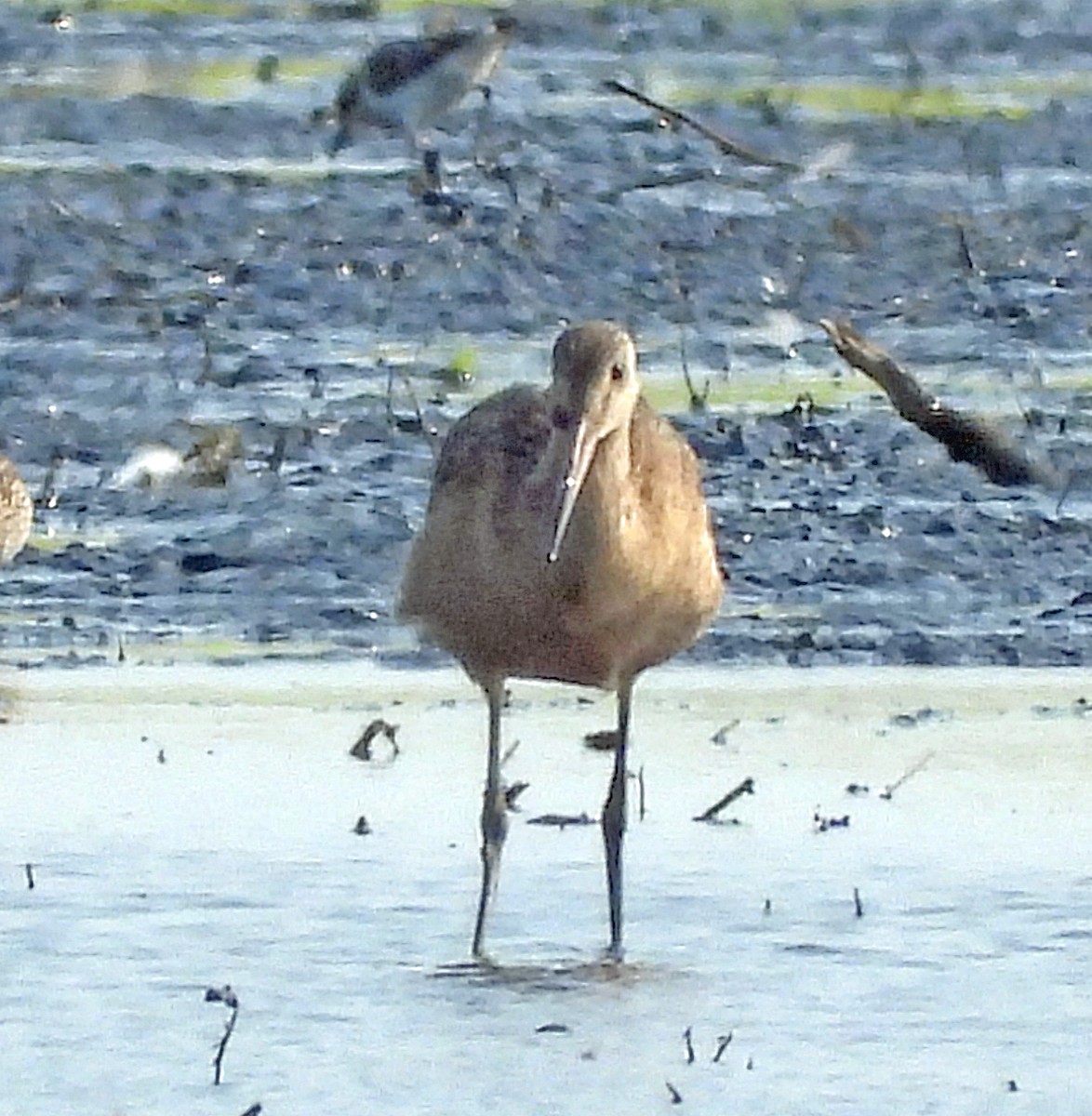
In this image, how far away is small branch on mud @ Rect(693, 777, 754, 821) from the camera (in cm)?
882

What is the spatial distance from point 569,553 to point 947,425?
11.7ft

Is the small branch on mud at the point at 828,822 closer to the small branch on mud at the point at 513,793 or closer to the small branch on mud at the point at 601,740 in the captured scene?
the small branch on mud at the point at 513,793

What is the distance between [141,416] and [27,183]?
363cm

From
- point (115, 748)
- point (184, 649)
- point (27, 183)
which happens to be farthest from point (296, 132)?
point (115, 748)

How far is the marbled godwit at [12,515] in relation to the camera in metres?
11.4

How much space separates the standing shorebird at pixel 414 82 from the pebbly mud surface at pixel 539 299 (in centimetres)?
27

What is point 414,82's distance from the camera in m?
16.0

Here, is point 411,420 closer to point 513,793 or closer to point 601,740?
point 601,740

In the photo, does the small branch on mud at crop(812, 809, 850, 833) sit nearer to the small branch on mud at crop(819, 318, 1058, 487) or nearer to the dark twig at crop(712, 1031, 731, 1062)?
the dark twig at crop(712, 1031, 731, 1062)

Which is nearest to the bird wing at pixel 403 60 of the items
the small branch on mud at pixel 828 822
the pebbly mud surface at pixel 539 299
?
the pebbly mud surface at pixel 539 299

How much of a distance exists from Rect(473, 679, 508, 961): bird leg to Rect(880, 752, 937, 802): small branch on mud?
2.58 feet

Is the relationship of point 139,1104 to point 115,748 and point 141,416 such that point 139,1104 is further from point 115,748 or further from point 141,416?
point 141,416

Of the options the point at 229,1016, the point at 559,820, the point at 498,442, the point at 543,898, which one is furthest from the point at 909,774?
the point at 229,1016

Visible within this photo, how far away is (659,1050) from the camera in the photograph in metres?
7.36
